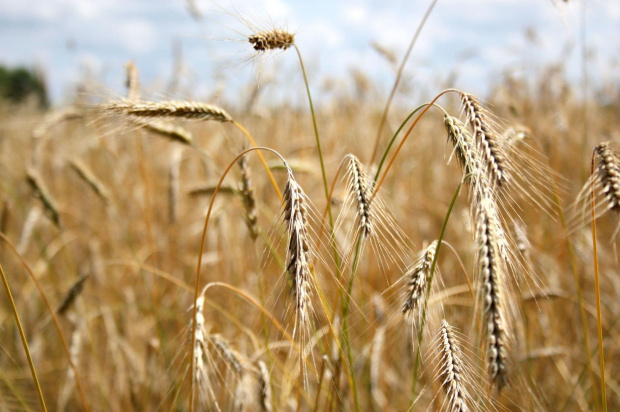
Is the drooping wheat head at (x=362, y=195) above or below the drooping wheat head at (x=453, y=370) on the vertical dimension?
above

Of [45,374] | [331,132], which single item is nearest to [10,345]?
[45,374]

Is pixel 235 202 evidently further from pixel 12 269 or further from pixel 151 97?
pixel 12 269

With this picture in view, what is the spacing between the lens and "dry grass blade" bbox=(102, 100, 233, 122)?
3.93 ft

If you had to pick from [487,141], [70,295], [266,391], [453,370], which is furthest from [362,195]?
[70,295]

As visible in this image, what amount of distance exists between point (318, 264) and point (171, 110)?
59 cm

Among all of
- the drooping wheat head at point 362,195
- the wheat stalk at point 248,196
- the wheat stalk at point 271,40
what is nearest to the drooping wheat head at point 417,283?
the drooping wheat head at point 362,195

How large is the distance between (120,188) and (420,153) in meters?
3.18

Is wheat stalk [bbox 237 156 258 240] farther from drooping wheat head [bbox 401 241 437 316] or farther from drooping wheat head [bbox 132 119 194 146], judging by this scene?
drooping wheat head [bbox 401 241 437 316]

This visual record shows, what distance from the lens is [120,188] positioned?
429 centimetres

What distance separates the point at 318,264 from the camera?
103cm

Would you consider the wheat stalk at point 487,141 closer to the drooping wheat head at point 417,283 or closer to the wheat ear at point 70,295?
the drooping wheat head at point 417,283

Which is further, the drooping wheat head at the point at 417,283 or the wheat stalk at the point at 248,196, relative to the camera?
the wheat stalk at the point at 248,196

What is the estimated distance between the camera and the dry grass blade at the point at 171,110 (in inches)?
47.2

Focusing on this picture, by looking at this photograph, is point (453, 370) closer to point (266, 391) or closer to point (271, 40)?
point (266, 391)
